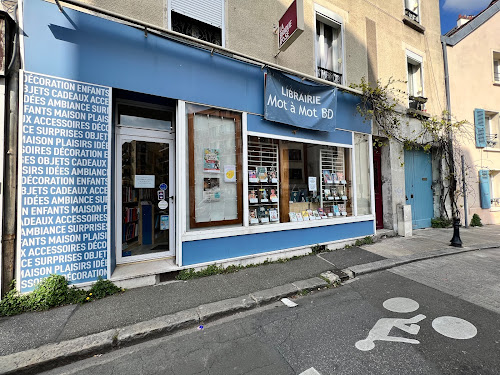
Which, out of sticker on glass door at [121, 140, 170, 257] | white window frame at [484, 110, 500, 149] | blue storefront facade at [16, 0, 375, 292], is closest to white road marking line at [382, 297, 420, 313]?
blue storefront facade at [16, 0, 375, 292]

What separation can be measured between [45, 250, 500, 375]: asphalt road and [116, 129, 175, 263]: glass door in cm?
203

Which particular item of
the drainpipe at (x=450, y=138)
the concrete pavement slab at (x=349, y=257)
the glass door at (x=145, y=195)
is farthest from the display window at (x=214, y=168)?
the drainpipe at (x=450, y=138)

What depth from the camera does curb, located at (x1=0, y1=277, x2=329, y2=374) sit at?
2.13 metres

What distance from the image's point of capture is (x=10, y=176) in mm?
2965

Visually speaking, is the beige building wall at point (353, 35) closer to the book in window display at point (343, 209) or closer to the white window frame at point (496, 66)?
the white window frame at point (496, 66)

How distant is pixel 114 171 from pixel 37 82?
59.2 inches

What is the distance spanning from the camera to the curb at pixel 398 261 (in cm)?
428

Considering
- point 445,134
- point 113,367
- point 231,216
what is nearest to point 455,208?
point 445,134

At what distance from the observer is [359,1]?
6.52 m

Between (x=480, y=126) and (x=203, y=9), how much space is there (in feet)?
35.1

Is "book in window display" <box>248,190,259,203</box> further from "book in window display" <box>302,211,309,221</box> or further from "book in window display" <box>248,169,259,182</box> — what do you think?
"book in window display" <box>302,211,309,221</box>

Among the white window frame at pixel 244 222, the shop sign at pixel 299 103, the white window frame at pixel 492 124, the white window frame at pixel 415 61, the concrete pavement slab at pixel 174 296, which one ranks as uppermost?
the white window frame at pixel 415 61

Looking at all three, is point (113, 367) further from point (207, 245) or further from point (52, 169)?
point (52, 169)

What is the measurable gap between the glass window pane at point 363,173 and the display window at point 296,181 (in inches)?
13.0
